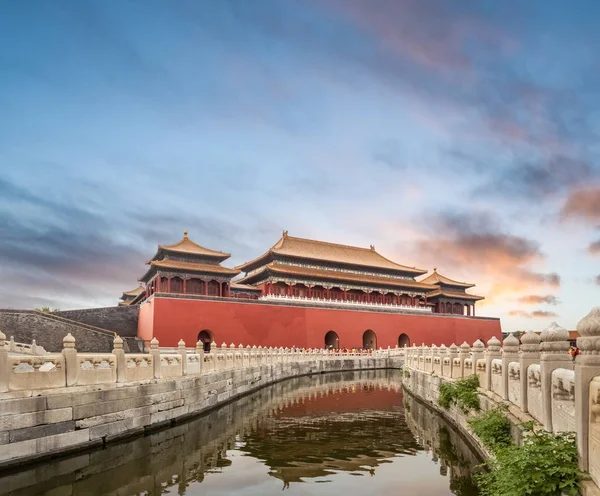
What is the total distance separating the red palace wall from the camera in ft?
111

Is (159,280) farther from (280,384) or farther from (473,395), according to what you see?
(473,395)

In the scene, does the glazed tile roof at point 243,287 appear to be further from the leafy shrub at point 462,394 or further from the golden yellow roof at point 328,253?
the leafy shrub at point 462,394

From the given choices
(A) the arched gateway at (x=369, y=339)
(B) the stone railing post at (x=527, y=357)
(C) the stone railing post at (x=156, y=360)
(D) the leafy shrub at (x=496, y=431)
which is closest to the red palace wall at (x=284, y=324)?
(A) the arched gateway at (x=369, y=339)

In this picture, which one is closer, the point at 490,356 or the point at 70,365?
the point at 70,365

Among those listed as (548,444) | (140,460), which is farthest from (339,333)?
(548,444)

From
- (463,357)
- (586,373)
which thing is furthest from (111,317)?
(586,373)

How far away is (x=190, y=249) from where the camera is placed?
3822cm

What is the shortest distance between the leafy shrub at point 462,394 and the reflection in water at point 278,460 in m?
0.74

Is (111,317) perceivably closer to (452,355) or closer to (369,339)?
(369,339)

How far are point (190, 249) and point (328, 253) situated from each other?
1349cm

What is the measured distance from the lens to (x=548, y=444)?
5.41 meters

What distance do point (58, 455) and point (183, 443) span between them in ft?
9.63

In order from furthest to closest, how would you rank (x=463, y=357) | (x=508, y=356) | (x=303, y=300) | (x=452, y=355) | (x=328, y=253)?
(x=328, y=253)
(x=303, y=300)
(x=452, y=355)
(x=463, y=357)
(x=508, y=356)

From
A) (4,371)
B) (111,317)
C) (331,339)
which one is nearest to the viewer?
(4,371)
